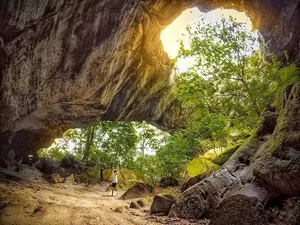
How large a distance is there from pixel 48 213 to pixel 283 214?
7.08 meters

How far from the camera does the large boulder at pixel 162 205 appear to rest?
9680mm

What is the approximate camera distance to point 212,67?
1438 cm

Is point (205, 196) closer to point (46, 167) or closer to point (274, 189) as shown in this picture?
point (274, 189)

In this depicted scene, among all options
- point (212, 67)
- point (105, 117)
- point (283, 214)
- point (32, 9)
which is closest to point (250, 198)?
point (283, 214)

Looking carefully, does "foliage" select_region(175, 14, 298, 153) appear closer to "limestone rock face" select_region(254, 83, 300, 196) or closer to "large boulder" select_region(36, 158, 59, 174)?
"limestone rock face" select_region(254, 83, 300, 196)

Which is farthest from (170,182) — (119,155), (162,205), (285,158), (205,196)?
(285,158)

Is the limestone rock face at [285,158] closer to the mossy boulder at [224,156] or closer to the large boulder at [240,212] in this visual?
the large boulder at [240,212]

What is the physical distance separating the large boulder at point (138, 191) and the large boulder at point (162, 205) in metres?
5.58

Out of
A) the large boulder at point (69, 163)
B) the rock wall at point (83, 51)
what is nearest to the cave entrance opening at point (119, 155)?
the large boulder at point (69, 163)

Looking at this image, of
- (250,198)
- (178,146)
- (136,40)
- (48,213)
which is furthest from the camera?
(178,146)

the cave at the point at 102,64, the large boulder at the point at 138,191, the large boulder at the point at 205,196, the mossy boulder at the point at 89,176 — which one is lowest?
the mossy boulder at the point at 89,176

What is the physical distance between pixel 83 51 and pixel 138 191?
10424 mm

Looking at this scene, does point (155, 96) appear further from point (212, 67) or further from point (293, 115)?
point (293, 115)

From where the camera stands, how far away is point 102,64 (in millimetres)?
12195
